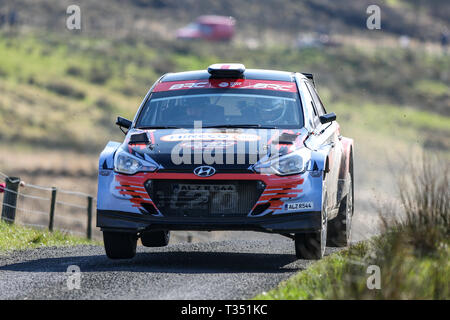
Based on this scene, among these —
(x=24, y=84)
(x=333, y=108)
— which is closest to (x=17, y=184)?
(x=24, y=84)

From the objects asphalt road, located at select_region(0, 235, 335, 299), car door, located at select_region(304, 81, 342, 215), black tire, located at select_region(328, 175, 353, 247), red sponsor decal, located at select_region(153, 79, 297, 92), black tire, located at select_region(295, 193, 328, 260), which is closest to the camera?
asphalt road, located at select_region(0, 235, 335, 299)

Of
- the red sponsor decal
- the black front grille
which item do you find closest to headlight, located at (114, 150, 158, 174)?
the black front grille

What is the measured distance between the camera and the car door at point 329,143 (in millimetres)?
10248

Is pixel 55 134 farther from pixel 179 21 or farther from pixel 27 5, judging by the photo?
pixel 179 21

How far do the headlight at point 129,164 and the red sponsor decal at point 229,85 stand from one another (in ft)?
5.10

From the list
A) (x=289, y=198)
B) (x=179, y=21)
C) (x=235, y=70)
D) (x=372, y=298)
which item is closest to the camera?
(x=372, y=298)

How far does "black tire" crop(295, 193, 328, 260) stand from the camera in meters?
9.85

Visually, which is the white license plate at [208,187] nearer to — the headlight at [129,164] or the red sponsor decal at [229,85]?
the headlight at [129,164]

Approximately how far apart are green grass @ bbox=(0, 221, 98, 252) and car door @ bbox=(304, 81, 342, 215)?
4.39 metres

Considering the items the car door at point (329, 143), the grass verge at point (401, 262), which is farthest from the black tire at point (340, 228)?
the grass verge at point (401, 262)

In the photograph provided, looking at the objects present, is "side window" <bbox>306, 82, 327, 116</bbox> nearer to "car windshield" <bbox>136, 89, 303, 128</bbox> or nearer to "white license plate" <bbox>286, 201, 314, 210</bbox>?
"car windshield" <bbox>136, 89, 303, 128</bbox>

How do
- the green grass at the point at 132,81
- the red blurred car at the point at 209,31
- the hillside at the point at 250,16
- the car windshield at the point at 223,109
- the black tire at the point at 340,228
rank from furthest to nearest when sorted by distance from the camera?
1. the hillside at the point at 250,16
2. the red blurred car at the point at 209,31
3. the green grass at the point at 132,81
4. the black tire at the point at 340,228
5. the car windshield at the point at 223,109
